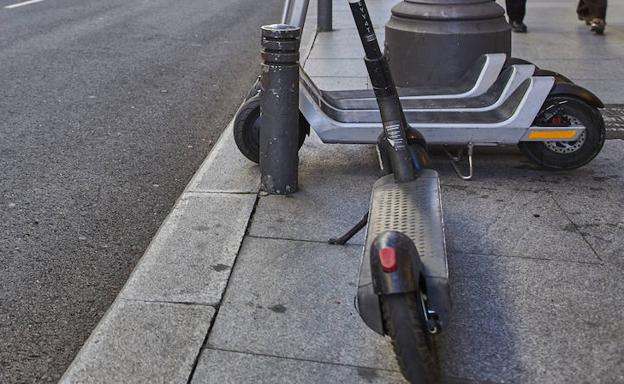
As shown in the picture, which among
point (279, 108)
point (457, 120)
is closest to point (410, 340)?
point (279, 108)

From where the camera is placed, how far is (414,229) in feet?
11.5

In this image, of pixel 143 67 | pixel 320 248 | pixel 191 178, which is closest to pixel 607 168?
pixel 320 248

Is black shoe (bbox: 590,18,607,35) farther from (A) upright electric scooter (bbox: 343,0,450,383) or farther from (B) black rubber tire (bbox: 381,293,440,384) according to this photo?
(B) black rubber tire (bbox: 381,293,440,384)

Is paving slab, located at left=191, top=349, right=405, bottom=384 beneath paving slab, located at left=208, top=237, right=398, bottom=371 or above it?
above

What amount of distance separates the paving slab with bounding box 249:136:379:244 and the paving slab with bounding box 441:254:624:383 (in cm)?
76

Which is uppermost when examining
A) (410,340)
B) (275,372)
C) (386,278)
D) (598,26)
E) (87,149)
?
(386,278)

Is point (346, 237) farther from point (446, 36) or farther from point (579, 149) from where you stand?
point (446, 36)

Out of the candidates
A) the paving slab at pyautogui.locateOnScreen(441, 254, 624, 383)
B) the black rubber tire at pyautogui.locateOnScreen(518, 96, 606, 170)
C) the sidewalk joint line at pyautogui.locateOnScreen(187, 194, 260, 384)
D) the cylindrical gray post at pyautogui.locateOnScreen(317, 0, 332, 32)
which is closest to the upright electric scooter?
the paving slab at pyautogui.locateOnScreen(441, 254, 624, 383)

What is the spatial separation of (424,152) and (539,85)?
1.38m

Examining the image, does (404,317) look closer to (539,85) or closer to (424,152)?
(424,152)

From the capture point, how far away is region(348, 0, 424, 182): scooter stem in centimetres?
404

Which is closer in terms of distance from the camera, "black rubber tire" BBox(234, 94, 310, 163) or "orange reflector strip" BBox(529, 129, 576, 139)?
"orange reflector strip" BBox(529, 129, 576, 139)

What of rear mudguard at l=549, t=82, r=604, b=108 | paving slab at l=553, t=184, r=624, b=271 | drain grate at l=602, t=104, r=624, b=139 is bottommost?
drain grate at l=602, t=104, r=624, b=139

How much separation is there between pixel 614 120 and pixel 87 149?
4.16 meters
